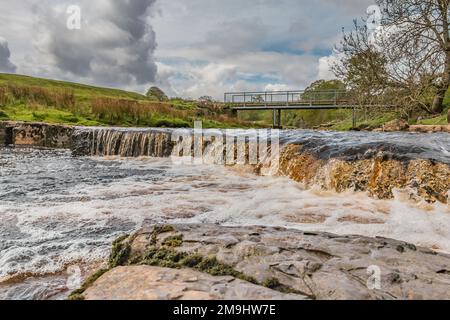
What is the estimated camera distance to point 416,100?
44.1ft

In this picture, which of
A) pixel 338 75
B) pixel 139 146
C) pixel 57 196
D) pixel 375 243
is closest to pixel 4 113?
pixel 139 146

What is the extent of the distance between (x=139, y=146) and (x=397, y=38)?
11.4 m

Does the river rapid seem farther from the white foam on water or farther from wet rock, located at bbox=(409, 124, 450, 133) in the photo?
wet rock, located at bbox=(409, 124, 450, 133)

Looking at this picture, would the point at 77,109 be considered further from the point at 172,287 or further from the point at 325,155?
the point at 172,287

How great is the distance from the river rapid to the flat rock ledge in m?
0.77

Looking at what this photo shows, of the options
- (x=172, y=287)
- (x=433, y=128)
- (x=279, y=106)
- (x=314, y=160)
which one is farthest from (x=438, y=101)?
(x=279, y=106)

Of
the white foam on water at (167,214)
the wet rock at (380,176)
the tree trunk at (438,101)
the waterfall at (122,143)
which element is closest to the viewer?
the white foam on water at (167,214)

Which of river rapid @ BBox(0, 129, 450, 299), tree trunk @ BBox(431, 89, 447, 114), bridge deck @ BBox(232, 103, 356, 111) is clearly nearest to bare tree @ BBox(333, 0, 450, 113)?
tree trunk @ BBox(431, 89, 447, 114)

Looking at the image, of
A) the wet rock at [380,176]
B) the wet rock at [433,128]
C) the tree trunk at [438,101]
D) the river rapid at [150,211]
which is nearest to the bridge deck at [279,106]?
the tree trunk at [438,101]

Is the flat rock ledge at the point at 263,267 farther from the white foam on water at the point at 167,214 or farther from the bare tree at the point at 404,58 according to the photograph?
the bare tree at the point at 404,58

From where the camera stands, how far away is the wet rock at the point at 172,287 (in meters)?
1.73

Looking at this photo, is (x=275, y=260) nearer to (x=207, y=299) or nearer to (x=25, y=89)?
(x=207, y=299)

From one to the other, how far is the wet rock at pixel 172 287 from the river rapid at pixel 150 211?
753mm

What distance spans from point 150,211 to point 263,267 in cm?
302
